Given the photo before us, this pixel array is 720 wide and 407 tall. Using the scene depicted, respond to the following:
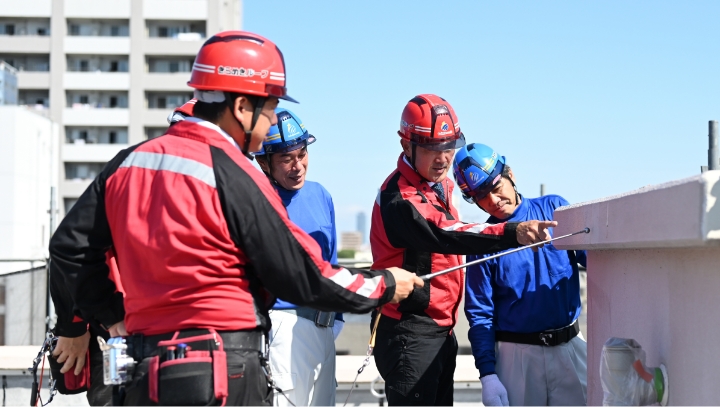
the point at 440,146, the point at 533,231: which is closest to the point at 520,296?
the point at 533,231

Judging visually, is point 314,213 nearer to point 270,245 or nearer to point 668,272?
point 270,245

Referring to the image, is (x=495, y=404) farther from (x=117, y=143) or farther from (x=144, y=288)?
(x=117, y=143)

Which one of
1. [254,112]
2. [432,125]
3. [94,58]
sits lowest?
[254,112]

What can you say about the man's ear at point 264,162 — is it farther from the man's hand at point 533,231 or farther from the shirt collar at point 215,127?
the shirt collar at point 215,127

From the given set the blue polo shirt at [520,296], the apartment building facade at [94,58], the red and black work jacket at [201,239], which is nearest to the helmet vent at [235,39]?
the red and black work jacket at [201,239]

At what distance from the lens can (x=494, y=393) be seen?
4.86 meters

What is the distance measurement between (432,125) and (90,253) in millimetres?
2231

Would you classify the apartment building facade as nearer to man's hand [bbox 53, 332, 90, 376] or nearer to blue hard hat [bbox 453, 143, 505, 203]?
blue hard hat [bbox 453, 143, 505, 203]

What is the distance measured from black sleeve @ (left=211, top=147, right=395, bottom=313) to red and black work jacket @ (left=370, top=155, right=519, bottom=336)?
4.73 ft

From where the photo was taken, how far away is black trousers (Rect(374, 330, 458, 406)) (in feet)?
15.5

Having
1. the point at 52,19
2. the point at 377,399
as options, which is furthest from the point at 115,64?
the point at 377,399

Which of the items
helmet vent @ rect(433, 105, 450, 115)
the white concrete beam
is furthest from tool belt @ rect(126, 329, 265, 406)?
helmet vent @ rect(433, 105, 450, 115)

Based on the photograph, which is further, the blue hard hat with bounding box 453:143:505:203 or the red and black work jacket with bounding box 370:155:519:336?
the blue hard hat with bounding box 453:143:505:203

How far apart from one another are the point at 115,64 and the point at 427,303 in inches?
2599
